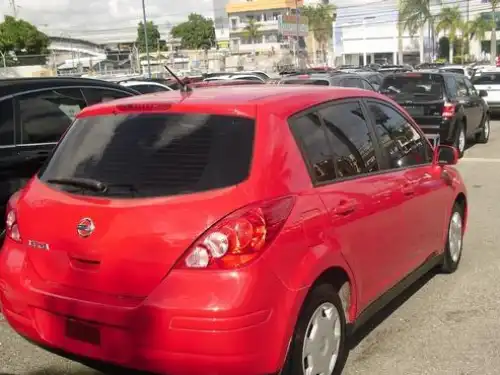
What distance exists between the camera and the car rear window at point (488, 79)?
20.8 meters

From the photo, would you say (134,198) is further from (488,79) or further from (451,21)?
→ (451,21)

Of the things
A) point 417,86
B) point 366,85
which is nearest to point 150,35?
point 366,85

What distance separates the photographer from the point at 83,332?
3.04 m

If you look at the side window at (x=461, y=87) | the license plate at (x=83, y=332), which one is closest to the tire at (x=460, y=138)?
the side window at (x=461, y=87)

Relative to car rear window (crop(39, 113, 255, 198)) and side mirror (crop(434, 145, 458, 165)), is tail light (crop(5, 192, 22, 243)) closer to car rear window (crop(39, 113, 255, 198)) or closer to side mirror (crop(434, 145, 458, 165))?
car rear window (crop(39, 113, 255, 198))

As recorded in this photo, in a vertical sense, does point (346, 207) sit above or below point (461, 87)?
above

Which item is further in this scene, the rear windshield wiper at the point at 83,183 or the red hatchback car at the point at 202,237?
the rear windshield wiper at the point at 83,183

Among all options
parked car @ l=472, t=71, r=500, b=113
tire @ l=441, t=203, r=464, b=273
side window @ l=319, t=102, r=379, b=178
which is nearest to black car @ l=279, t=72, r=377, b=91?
parked car @ l=472, t=71, r=500, b=113

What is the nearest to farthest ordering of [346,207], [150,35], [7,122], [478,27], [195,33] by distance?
1. [346,207]
2. [7,122]
3. [478,27]
4. [150,35]
5. [195,33]

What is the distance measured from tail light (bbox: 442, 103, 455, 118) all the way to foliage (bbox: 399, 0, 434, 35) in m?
58.5

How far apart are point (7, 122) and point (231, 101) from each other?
Answer: 274 centimetres

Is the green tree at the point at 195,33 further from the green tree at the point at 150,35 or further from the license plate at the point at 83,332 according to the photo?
the license plate at the point at 83,332

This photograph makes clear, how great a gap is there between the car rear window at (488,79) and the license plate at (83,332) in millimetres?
20065

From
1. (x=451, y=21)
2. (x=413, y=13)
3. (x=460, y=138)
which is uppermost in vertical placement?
(x=413, y=13)
